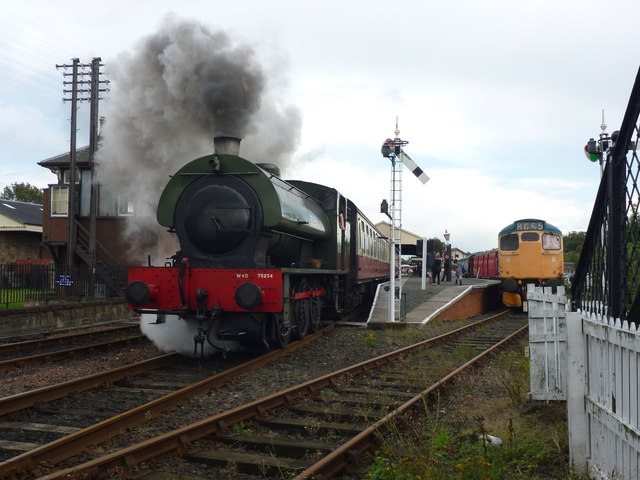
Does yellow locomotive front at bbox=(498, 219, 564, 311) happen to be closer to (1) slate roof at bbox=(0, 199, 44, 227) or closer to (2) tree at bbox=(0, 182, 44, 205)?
(1) slate roof at bbox=(0, 199, 44, 227)

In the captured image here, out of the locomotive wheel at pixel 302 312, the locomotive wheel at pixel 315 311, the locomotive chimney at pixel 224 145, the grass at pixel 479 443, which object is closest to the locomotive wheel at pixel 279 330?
the locomotive wheel at pixel 302 312

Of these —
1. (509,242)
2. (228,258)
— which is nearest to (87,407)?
(228,258)

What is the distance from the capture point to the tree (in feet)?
201

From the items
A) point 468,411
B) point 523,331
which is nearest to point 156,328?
point 468,411

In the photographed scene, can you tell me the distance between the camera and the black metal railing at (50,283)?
15608 mm

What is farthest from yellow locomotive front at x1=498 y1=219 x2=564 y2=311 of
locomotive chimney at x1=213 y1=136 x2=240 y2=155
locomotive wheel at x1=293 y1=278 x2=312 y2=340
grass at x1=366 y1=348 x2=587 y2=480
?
grass at x1=366 y1=348 x2=587 y2=480

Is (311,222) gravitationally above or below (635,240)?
above

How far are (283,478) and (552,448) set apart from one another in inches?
82.8

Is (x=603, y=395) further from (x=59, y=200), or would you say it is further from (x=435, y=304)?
(x=59, y=200)

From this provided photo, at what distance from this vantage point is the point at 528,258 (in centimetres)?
2017

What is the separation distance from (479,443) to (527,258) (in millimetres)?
16741

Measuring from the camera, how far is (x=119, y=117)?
14086 millimetres

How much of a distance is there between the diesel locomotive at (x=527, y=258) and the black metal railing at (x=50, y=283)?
13151 mm

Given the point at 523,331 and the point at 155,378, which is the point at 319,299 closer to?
the point at 155,378
